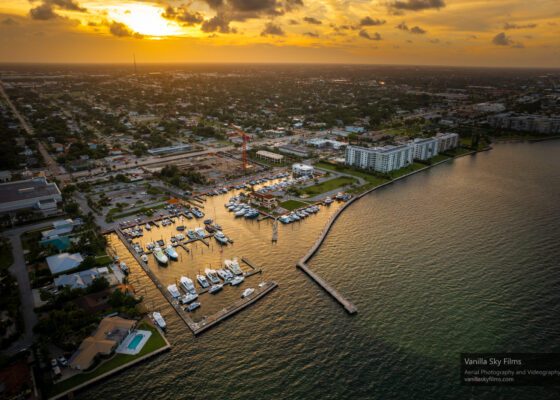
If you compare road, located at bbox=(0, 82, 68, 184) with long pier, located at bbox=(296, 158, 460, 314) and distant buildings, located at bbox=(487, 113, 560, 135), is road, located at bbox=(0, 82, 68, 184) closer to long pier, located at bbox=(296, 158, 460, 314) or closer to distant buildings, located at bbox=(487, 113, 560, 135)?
long pier, located at bbox=(296, 158, 460, 314)

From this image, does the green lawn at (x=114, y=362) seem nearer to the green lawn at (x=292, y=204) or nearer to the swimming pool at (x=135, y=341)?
the swimming pool at (x=135, y=341)

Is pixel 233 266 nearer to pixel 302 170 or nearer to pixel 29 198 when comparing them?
pixel 29 198

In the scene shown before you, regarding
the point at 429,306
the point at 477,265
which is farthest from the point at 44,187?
the point at 477,265

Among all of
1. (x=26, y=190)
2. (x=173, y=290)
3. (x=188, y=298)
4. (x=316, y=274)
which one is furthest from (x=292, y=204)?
(x=26, y=190)

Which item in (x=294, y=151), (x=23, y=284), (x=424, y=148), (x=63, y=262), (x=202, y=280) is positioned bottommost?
(x=23, y=284)

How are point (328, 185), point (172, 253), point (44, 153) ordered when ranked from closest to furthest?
1. point (172, 253)
2. point (328, 185)
3. point (44, 153)
